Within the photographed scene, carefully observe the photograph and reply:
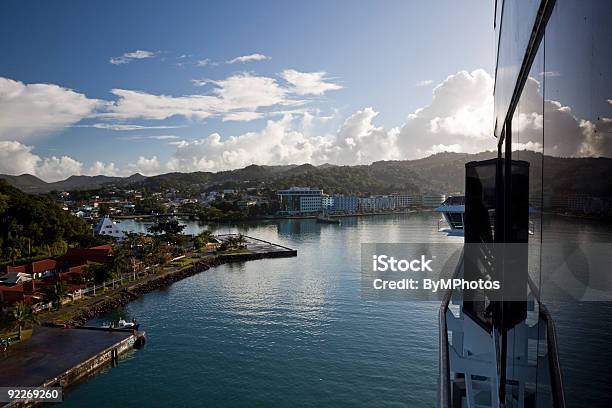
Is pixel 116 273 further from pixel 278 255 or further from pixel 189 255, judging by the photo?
pixel 278 255

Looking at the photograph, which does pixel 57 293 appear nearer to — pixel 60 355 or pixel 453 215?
pixel 60 355

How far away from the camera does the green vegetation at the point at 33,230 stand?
548 inches

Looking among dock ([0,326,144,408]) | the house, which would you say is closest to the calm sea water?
dock ([0,326,144,408])

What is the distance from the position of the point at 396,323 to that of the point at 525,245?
22.9 feet

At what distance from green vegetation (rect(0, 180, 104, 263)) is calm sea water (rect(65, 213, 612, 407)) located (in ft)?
20.5

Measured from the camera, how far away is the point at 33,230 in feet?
47.5

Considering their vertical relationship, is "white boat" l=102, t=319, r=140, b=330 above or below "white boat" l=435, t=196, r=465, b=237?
below

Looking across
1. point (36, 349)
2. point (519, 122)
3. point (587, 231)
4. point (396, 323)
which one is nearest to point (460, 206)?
point (396, 323)

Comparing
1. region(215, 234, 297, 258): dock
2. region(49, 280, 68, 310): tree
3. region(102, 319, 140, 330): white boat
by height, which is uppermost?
region(49, 280, 68, 310): tree

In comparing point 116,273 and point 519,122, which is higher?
point 519,122

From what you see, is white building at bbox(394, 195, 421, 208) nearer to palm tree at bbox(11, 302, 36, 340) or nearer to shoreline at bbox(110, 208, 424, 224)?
shoreline at bbox(110, 208, 424, 224)

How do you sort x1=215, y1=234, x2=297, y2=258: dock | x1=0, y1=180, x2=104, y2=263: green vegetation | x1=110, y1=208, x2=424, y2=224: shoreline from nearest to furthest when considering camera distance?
x1=0, y1=180, x2=104, y2=263: green vegetation < x1=215, y1=234, x2=297, y2=258: dock < x1=110, y1=208, x2=424, y2=224: shoreline

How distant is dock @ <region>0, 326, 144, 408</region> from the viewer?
5.31 meters

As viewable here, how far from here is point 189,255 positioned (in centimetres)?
1600
